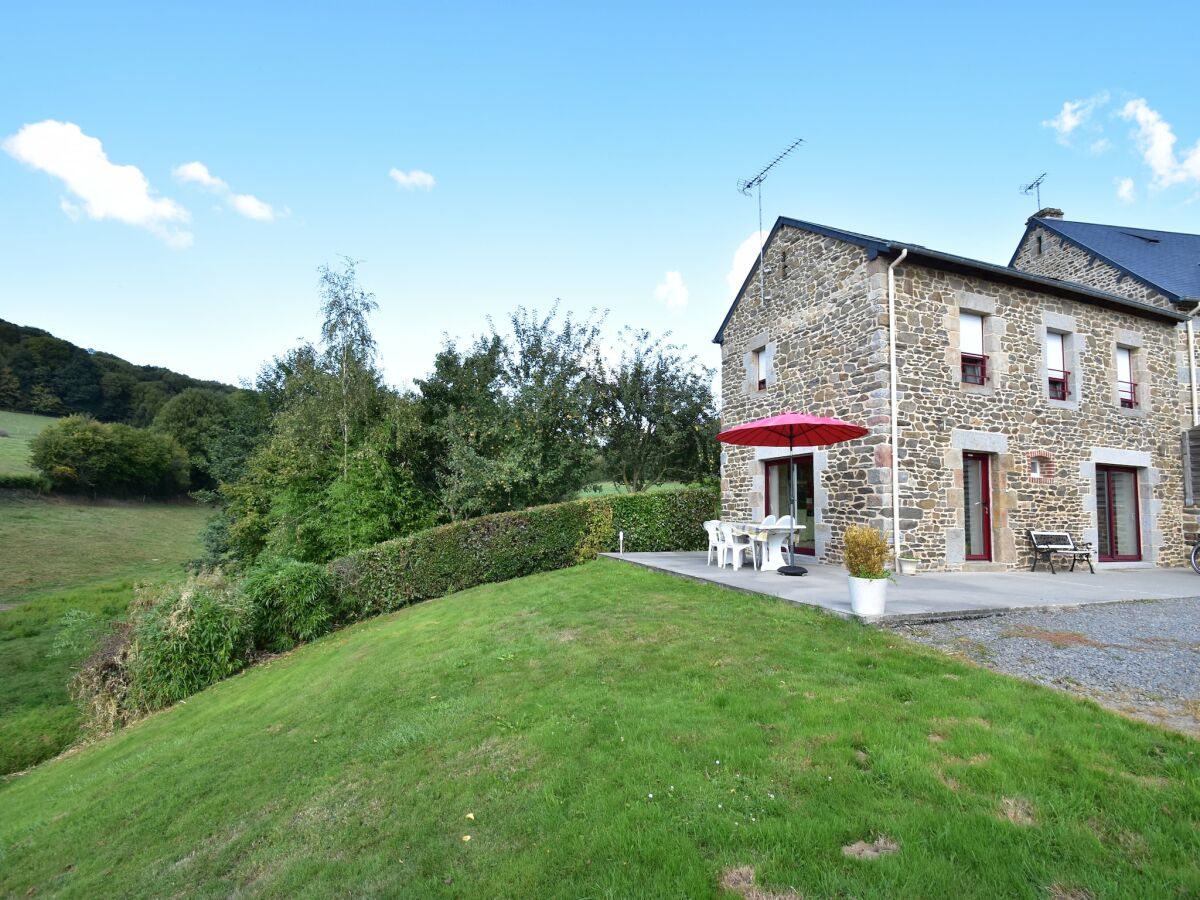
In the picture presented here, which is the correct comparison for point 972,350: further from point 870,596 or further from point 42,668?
point 42,668

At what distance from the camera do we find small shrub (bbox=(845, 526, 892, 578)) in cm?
549

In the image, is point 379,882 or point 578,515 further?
point 578,515

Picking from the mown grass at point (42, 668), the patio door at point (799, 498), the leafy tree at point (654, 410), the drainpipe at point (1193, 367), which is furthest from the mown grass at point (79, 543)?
the drainpipe at point (1193, 367)

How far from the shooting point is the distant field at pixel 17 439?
97.1 feet

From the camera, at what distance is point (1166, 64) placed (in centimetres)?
935

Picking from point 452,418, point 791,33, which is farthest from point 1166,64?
point 452,418

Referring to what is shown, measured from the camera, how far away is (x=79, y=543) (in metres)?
24.1

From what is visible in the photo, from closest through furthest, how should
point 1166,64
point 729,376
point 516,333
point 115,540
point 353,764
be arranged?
point 353,764, point 1166,64, point 729,376, point 516,333, point 115,540

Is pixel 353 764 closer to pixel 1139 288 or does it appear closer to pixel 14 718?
pixel 14 718

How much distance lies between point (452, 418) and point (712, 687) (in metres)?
12.6

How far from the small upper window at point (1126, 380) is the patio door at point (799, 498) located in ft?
23.3

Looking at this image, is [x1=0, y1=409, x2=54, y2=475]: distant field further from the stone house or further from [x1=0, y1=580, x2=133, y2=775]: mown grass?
the stone house

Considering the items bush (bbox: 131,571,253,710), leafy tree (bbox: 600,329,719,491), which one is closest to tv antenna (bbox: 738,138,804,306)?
leafy tree (bbox: 600,329,719,491)

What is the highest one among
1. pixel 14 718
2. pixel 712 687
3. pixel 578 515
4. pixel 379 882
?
pixel 578 515
